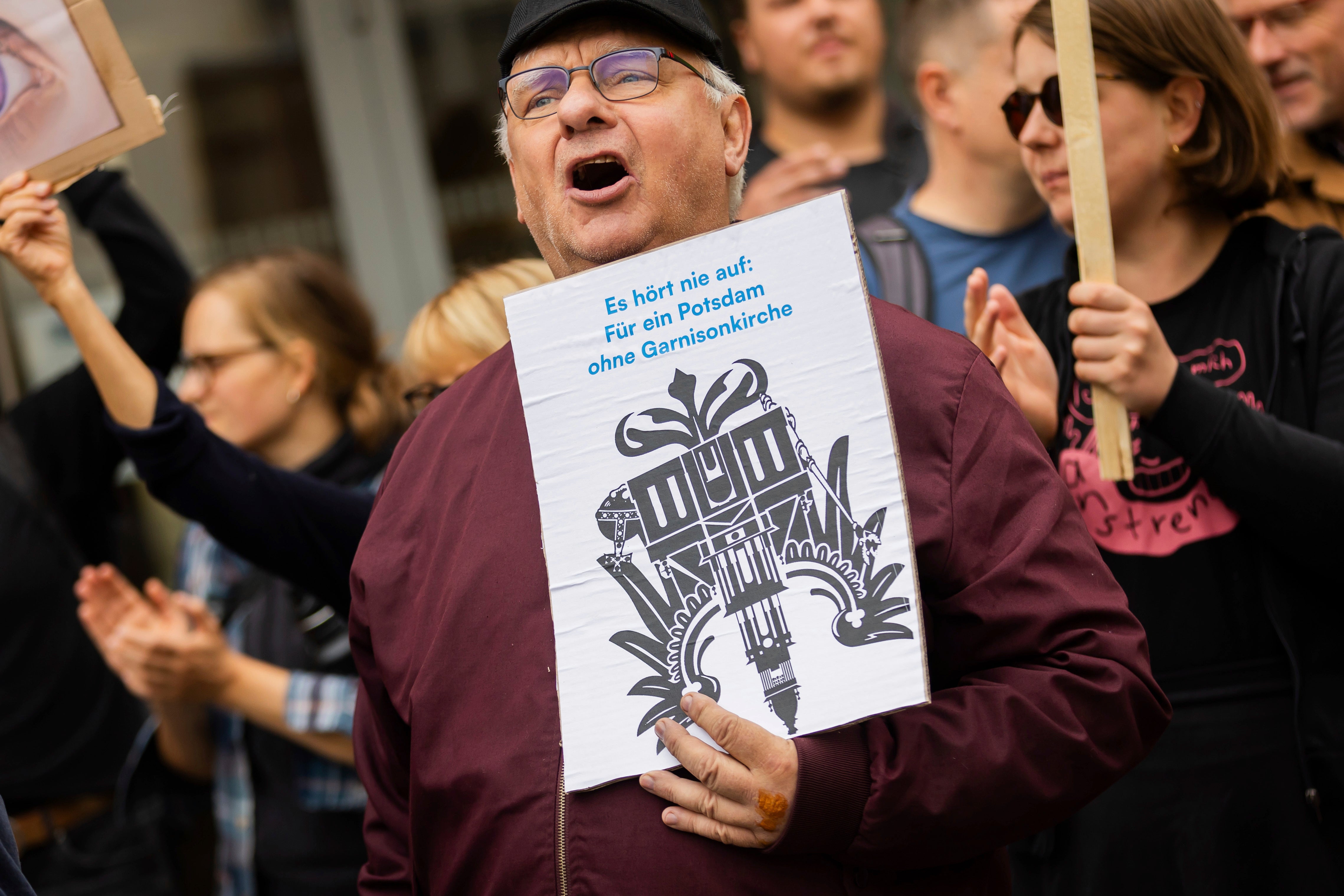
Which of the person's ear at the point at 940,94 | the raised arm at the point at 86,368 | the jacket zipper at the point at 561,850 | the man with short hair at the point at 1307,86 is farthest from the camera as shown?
the raised arm at the point at 86,368

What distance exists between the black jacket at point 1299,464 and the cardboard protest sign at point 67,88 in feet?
5.84

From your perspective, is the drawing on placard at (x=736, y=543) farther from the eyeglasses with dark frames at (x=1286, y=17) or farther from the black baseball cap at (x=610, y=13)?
the eyeglasses with dark frames at (x=1286, y=17)

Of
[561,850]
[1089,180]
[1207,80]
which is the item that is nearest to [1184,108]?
[1207,80]

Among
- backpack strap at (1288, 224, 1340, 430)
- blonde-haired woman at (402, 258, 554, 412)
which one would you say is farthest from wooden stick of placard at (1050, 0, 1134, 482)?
blonde-haired woman at (402, 258, 554, 412)

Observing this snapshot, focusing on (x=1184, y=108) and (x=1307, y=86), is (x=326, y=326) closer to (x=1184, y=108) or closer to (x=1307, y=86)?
(x=1184, y=108)

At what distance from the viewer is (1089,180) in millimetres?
1828

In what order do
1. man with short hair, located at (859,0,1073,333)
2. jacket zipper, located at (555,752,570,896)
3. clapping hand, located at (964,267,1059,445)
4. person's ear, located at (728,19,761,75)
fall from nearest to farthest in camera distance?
jacket zipper, located at (555,752,570,896)
clapping hand, located at (964,267,1059,445)
man with short hair, located at (859,0,1073,333)
person's ear, located at (728,19,761,75)

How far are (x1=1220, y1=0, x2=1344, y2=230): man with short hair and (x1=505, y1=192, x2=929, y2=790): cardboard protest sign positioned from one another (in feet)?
4.87

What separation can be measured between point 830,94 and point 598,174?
182 cm

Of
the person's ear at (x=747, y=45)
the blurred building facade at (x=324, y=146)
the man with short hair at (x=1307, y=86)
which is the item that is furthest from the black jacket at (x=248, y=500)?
the blurred building facade at (x=324, y=146)

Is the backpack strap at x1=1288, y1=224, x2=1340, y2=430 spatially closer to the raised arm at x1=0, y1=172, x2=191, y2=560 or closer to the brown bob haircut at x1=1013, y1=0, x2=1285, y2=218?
the brown bob haircut at x1=1013, y1=0, x2=1285, y2=218

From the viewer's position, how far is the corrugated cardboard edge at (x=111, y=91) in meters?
2.24

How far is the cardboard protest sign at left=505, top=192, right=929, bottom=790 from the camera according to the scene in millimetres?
1364

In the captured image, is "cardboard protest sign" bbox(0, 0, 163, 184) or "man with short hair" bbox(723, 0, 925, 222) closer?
"cardboard protest sign" bbox(0, 0, 163, 184)
